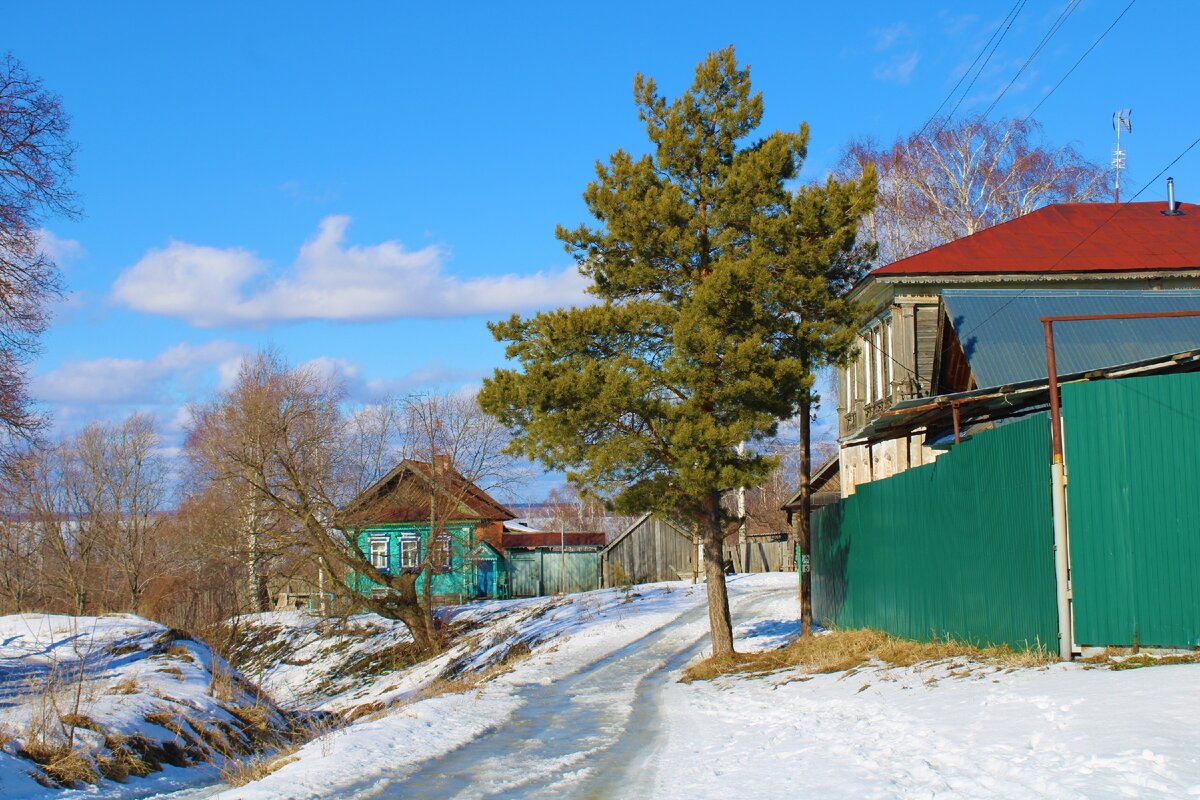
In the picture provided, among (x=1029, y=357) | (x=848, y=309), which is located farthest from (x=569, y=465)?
(x=1029, y=357)

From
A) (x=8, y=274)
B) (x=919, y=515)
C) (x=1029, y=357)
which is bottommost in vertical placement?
(x=919, y=515)

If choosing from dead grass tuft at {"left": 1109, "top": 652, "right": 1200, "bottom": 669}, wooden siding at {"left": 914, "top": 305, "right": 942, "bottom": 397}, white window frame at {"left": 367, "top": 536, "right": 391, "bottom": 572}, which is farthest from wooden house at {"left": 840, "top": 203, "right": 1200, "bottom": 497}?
white window frame at {"left": 367, "top": 536, "right": 391, "bottom": 572}

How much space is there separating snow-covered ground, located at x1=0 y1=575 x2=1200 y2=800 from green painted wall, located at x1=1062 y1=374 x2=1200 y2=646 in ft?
2.58

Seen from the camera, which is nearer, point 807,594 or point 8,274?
point 8,274

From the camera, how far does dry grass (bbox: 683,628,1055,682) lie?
435 inches

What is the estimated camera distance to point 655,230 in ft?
56.9

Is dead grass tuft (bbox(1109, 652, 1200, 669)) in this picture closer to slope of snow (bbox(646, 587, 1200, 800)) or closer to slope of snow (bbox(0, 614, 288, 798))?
slope of snow (bbox(646, 587, 1200, 800))

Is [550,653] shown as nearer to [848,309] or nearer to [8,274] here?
[848,309]

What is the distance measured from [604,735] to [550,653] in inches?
468

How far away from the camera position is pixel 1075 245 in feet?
94.2

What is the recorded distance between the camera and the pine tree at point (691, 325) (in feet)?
53.5

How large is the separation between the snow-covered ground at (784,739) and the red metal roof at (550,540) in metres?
35.2

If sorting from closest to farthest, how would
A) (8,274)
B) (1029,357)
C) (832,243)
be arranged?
(8,274) → (832,243) → (1029,357)

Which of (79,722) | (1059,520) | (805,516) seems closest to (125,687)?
(79,722)
